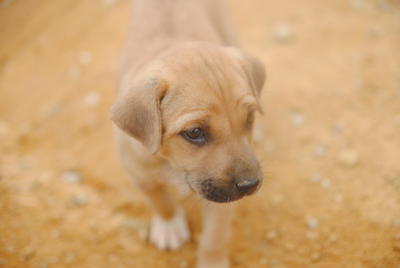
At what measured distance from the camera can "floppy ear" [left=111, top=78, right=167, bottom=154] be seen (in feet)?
9.56

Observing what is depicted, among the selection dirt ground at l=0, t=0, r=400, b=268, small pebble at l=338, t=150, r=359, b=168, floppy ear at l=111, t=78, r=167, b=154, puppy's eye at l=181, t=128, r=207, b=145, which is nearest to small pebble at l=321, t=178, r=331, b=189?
dirt ground at l=0, t=0, r=400, b=268

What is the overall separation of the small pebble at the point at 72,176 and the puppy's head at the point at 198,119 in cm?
198

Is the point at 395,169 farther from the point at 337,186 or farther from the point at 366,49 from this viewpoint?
the point at 366,49

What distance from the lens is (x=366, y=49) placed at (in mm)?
5648

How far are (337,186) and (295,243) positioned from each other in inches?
33.4

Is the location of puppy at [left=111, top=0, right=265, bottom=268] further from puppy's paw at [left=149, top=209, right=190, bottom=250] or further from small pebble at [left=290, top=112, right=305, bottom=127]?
small pebble at [left=290, top=112, right=305, bottom=127]

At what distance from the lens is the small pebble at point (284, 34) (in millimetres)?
5945

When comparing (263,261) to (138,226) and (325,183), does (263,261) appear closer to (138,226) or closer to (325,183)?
(325,183)

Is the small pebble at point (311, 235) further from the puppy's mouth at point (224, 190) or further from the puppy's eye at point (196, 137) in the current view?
the puppy's eye at point (196, 137)

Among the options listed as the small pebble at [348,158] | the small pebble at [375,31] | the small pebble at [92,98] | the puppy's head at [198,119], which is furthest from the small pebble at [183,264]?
the small pebble at [375,31]

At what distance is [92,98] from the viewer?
5582 millimetres

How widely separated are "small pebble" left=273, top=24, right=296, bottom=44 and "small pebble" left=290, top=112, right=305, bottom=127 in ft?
4.69

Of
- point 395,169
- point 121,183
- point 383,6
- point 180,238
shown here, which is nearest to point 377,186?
point 395,169

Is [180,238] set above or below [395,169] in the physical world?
above
